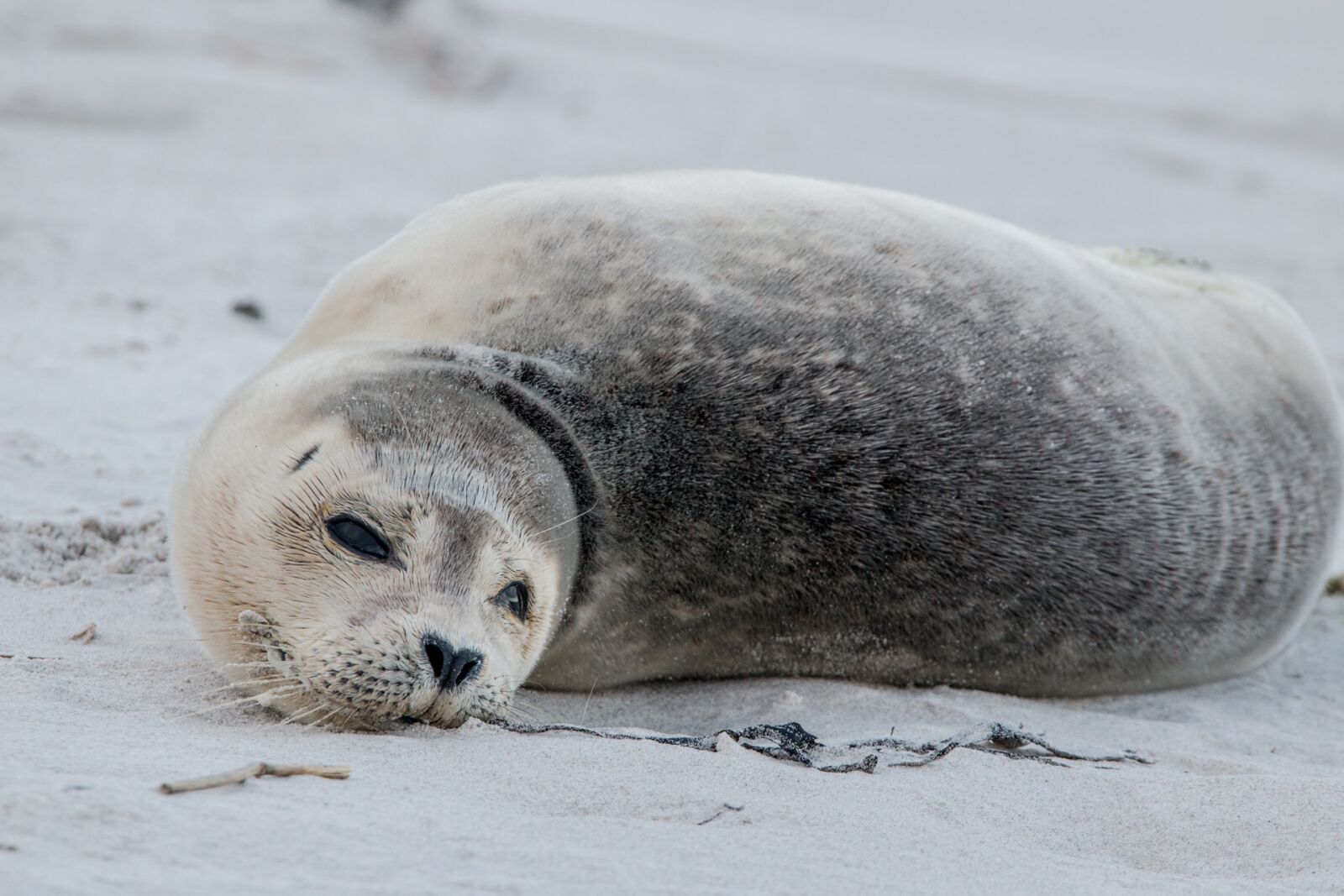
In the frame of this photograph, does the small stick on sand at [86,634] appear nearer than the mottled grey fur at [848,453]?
Yes

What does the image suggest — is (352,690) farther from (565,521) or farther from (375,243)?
(375,243)

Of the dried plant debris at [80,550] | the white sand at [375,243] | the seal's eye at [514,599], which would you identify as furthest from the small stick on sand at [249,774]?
the dried plant debris at [80,550]

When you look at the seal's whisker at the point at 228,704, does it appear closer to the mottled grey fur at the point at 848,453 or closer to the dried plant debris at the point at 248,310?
the mottled grey fur at the point at 848,453

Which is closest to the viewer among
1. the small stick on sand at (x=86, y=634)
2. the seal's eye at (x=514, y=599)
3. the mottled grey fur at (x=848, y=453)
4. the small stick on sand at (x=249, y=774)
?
the small stick on sand at (x=249, y=774)

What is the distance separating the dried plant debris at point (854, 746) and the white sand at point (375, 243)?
0.05 metres

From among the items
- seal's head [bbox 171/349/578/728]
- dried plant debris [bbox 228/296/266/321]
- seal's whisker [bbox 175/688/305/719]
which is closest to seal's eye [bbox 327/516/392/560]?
seal's head [bbox 171/349/578/728]

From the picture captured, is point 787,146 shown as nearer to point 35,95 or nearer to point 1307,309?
point 1307,309

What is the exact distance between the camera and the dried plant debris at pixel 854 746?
266cm

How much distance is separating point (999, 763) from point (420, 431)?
4.13ft

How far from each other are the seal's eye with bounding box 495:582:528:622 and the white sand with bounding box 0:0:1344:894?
0.30m

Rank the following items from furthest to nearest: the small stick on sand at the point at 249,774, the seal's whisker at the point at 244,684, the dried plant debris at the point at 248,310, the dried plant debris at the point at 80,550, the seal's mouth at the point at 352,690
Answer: the dried plant debris at the point at 248,310, the dried plant debris at the point at 80,550, the seal's whisker at the point at 244,684, the seal's mouth at the point at 352,690, the small stick on sand at the point at 249,774

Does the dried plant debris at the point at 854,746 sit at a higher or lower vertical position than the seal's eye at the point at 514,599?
lower

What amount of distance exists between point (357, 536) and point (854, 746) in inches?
39.7

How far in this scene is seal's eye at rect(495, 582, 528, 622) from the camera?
2.80 metres
